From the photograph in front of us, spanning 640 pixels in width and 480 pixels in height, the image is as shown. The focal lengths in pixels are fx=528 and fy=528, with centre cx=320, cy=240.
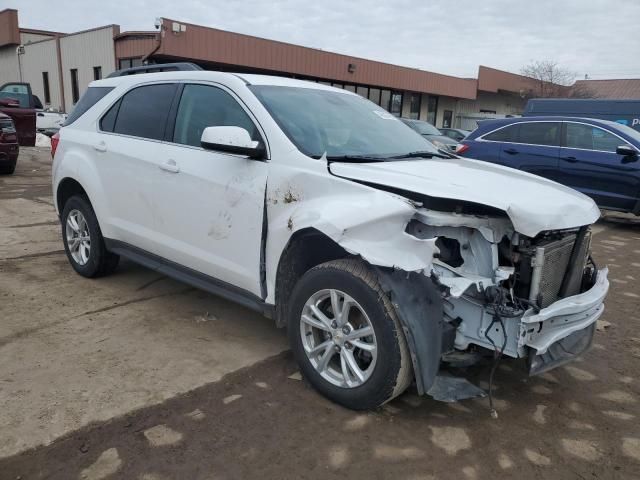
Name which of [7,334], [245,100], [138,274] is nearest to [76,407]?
[7,334]

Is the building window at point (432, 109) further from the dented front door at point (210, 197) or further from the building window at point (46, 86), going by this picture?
the dented front door at point (210, 197)

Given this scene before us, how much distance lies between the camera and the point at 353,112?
12.8ft

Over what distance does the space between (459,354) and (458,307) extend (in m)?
0.28

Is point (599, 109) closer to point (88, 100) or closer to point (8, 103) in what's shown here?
point (88, 100)

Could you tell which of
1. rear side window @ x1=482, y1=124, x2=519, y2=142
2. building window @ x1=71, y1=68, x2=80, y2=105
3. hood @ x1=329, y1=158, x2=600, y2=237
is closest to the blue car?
rear side window @ x1=482, y1=124, x2=519, y2=142

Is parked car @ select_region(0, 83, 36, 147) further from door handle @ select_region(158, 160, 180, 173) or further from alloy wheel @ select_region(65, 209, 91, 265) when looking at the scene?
door handle @ select_region(158, 160, 180, 173)

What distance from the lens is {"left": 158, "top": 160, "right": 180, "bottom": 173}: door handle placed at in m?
3.69

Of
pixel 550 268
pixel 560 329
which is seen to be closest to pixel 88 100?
pixel 550 268

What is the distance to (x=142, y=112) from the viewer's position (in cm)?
419

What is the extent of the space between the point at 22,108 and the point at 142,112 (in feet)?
33.9

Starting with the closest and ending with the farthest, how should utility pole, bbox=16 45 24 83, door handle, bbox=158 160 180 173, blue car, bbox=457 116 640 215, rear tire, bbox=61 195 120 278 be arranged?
door handle, bbox=158 160 180 173 < rear tire, bbox=61 195 120 278 < blue car, bbox=457 116 640 215 < utility pole, bbox=16 45 24 83

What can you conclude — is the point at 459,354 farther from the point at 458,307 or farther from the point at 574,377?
the point at 574,377

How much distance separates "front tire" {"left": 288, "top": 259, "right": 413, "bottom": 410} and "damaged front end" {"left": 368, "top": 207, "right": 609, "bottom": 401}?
0.29ft

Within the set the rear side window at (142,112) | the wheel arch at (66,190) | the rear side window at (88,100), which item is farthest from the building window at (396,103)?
the rear side window at (142,112)
